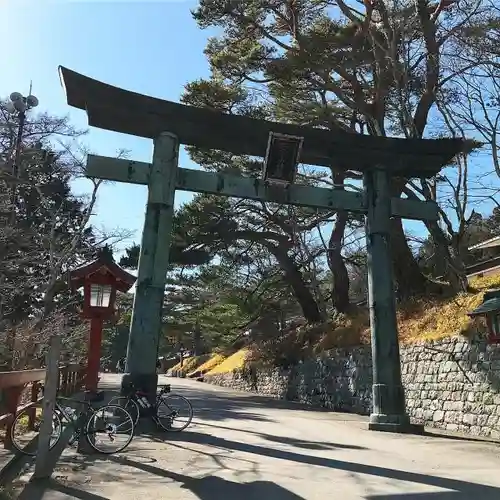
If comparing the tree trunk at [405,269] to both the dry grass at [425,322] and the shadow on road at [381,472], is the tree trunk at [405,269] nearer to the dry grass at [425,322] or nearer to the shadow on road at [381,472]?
the dry grass at [425,322]

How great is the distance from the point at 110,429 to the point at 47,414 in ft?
5.75

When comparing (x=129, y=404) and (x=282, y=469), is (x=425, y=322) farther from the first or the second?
(x=282, y=469)

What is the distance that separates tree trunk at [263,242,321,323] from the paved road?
13243mm

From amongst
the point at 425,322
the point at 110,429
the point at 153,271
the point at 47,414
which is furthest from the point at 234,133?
the point at 425,322

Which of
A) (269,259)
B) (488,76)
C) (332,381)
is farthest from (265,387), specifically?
(488,76)

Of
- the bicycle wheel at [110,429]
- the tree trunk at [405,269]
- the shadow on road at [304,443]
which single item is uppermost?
the tree trunk at [405,269]

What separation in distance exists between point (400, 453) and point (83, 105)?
7920 millimetres

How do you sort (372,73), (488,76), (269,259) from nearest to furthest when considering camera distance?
1. (488,76)
2. (372,73)
3. (269,259)

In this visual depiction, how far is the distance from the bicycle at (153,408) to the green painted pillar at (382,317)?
3.76 m

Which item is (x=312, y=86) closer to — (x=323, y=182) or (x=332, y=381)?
(x=323, y=182)

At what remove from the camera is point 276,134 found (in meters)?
10.5

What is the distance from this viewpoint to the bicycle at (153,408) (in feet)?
27.5

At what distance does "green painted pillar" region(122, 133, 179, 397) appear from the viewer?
8992 millimetres

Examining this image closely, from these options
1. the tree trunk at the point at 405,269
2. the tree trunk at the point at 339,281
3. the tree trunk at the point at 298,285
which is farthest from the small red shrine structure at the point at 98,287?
the tree trunk at the point at 298,285
